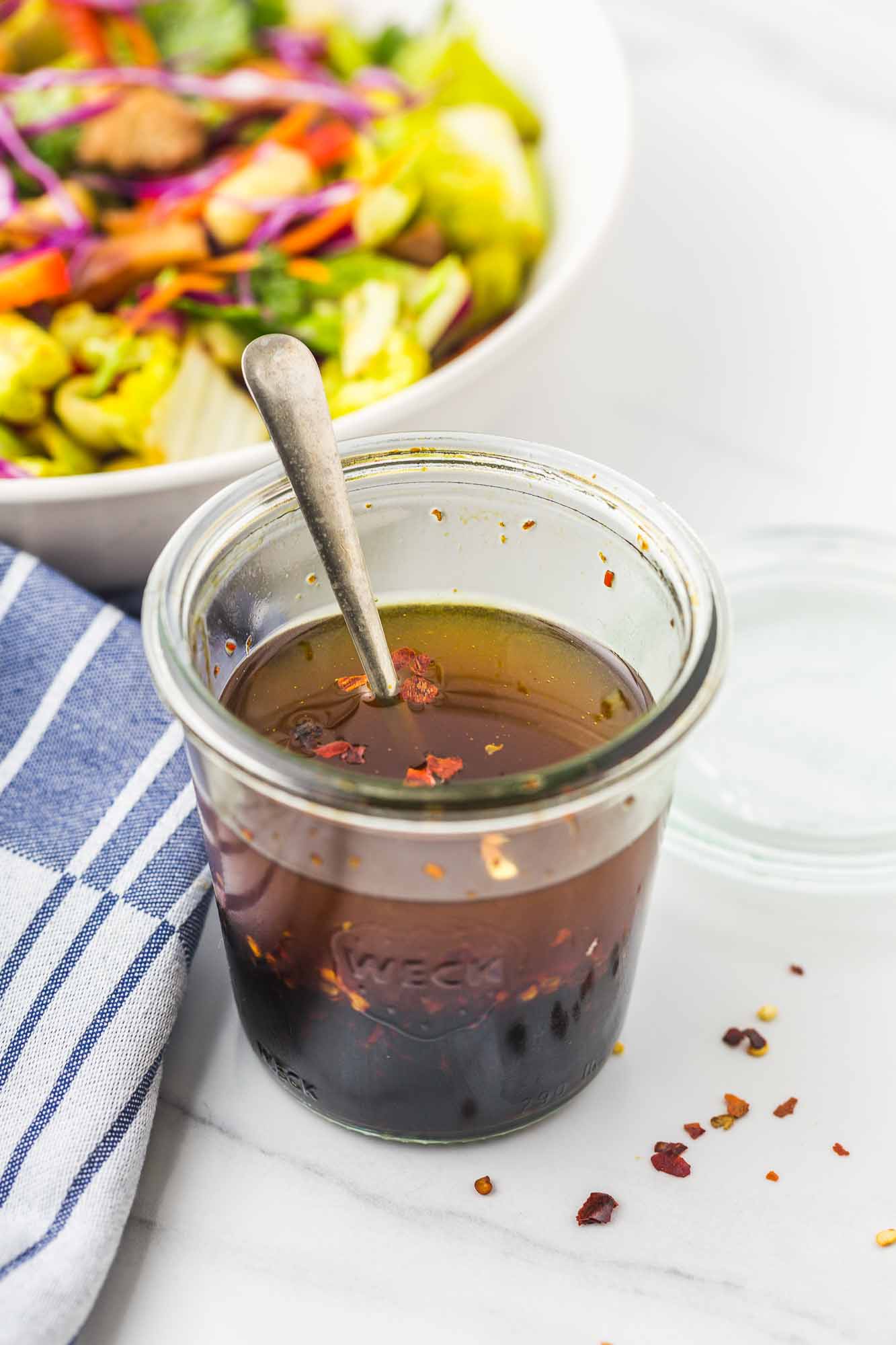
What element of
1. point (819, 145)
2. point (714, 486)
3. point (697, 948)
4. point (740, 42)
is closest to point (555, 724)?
point (697, 948)

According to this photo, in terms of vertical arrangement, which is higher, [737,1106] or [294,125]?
[294,125]

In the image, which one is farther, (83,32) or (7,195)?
(83,32)

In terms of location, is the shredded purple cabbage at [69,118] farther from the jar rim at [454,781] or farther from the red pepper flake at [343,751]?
the red pepper flake at [343,751]

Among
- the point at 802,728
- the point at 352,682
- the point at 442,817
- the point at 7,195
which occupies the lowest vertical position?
the point at 802,728

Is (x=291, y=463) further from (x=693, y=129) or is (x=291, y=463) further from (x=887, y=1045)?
(x=693, y=129)

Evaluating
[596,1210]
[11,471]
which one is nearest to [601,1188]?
[596,1210]

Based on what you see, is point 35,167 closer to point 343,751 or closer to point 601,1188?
point 343,751

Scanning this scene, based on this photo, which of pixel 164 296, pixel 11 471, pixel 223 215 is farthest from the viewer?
pixel 223 215
